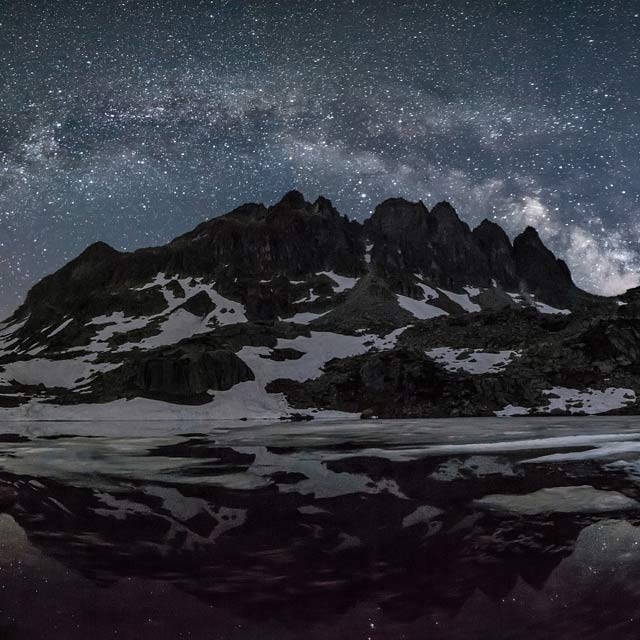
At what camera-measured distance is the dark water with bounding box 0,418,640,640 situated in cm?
518

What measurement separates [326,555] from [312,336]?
9455 centimetres

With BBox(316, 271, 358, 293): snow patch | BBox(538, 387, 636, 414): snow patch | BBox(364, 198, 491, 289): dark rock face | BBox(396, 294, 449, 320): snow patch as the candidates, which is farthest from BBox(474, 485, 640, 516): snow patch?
BBox(364, 198, 491, 289): dark rock face

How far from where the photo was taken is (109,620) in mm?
5277

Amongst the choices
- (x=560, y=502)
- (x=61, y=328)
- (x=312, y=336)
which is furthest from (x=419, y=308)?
(x=560, y=502)

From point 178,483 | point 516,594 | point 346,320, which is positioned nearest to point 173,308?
point 346,320

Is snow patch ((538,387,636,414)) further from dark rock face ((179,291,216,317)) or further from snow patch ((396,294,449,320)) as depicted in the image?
dark rock face ((179,291,216,317))

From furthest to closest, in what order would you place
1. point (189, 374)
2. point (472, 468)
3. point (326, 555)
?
point (189, 374) → point (472, 468) → point (326, 555)

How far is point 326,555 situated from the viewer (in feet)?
24.1

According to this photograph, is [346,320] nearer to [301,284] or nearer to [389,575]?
Result: [301,284]

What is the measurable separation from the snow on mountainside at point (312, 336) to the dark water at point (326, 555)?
164ft

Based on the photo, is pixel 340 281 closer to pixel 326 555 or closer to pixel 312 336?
pixel 312 336

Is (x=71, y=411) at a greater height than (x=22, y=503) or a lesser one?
lesser

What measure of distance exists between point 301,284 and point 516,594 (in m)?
160

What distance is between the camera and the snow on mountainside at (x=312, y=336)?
219 feet
